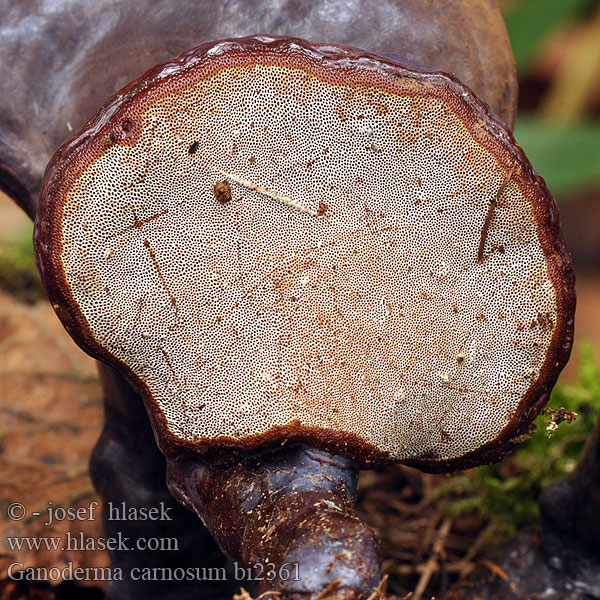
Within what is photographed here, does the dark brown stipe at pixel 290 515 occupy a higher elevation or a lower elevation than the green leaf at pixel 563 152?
higher

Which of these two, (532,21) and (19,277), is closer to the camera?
(19,277)

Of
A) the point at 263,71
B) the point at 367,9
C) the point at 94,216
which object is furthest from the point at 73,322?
the point at 367,9

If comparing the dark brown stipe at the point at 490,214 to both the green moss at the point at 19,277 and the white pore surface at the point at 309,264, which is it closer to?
the white pore surface at the point at 309,264

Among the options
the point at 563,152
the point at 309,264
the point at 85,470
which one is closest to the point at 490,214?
the point at 309,264

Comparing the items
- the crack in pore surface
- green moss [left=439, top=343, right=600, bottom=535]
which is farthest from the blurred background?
the crack in pore surface

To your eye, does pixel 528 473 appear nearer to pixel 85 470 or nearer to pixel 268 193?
pixel 85 470

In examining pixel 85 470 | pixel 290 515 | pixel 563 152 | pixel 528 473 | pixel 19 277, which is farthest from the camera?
pixel 563 152

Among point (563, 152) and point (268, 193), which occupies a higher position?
point (268, 193)

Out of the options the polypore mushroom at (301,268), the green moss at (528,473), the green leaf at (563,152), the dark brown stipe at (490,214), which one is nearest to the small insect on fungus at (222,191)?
the polypore mushroom at (301,268)

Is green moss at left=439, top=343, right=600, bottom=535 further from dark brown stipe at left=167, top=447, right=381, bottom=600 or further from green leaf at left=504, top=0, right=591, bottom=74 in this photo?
green leaf at left=504, top=0, right=591, bottom=74
